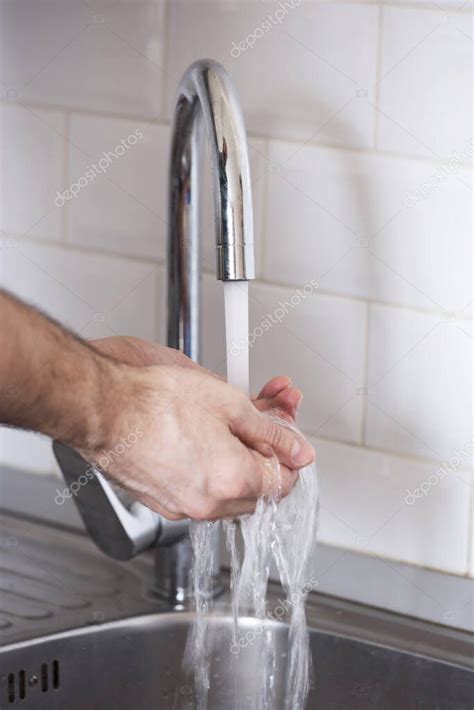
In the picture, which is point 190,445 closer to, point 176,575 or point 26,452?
point 176,575

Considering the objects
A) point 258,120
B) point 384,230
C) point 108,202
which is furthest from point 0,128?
point 384,230

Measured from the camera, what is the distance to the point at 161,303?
3.29 ft

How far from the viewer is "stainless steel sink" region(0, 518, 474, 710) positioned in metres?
0.81

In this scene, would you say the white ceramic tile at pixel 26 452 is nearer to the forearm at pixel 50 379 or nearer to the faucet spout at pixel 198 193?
the faucet spout at pixel 198 193

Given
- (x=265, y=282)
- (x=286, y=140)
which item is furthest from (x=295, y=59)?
(x=265, y=282)

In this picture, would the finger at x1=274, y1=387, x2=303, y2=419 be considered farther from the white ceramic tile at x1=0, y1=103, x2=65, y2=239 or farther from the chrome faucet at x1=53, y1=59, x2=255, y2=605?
the white ceramic tile at x1=0, y1=103, x2=65, y2=239

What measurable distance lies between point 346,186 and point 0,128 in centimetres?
37

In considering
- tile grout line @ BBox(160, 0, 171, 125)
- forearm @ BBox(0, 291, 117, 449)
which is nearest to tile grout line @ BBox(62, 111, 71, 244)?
tile grout line @ BBox(160, 0, 171, 125)

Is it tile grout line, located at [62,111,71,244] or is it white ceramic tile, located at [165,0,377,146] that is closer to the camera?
white ceramic tile, located at [165,0,377,146]

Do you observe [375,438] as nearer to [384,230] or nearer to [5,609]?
[384,230]

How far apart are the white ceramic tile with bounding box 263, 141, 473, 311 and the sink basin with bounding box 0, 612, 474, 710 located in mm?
247

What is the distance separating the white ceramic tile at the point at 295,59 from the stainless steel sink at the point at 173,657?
35 centimetres

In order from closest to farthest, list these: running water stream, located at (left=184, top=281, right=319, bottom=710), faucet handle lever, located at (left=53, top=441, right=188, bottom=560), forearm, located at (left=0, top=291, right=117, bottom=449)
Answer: forearm, located at (left=0, top=291, right=117, bottom=449)
running water stream, located at (left=184, top=281, right=319, bottom=710)
faucet handle lever, located at (left=53, top=441, right=188, bottom=560)

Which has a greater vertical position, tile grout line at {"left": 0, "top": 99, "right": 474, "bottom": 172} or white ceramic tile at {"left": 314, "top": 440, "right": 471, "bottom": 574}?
tile grout line at {"left": 0, "top": 99, "right": 474, "bottom": 172}
